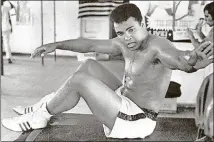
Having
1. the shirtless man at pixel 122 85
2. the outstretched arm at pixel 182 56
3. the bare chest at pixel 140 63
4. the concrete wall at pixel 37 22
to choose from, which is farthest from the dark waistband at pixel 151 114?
the concrete wall at pixel 37 22

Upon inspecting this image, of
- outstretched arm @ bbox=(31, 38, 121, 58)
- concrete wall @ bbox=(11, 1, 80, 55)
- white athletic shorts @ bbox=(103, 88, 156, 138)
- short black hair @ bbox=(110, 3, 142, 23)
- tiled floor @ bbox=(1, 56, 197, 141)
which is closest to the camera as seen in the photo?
short black hair @ bbox=(110, 3, 142, 23)

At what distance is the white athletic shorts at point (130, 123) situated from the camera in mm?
1131

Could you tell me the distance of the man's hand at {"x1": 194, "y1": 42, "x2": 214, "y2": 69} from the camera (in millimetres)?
715

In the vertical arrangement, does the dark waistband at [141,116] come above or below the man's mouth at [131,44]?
below

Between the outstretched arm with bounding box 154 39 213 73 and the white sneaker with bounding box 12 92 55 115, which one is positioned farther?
the white sneaker with bounding box 12 92 55 115

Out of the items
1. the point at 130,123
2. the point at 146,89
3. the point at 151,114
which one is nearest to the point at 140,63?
the point at 146,89

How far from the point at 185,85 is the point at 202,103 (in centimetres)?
225

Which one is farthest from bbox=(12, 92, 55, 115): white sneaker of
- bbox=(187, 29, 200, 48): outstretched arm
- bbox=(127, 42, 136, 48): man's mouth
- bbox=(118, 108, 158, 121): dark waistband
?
bbox=(187, 29, 200, 48): outstretched arm

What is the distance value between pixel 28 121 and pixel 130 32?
500 millimetres

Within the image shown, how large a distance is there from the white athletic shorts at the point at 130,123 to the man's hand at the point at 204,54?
398mm

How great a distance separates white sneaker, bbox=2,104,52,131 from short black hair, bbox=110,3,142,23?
42 cm

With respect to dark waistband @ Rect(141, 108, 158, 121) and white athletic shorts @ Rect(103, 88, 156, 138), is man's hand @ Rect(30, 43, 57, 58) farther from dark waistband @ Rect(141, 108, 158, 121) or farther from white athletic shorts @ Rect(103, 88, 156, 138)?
dark waistband @ Rect(141, 108, 158, 121)

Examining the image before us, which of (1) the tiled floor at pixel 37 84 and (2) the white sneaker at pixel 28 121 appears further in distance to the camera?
(1) the tiled floor at pixel 37 84

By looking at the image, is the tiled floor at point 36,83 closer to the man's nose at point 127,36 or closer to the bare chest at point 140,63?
the bare chest at point 140,63
